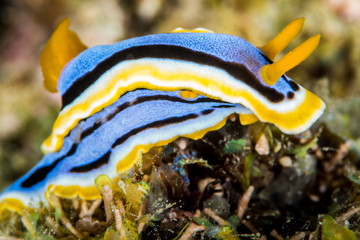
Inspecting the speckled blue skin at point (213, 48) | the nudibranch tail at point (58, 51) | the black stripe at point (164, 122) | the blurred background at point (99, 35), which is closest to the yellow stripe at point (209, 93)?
the speckled blue skin at point (213, 48)

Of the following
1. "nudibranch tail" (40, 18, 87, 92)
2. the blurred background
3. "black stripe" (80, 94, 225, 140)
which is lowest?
"black stripe" (80, 94, 225, 140)

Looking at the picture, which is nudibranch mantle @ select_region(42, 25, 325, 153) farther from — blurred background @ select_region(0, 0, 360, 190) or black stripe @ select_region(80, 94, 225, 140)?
blurred background @ select_region(0, 0, 360, 190)

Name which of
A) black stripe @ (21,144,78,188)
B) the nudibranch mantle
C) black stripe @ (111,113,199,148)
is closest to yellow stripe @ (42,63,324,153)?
the nudibranch mantle

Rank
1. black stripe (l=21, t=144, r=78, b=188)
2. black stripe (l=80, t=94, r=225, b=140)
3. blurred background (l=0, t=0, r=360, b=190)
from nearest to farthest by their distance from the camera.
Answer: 1. black stripe (l=80, t=94, r=225, b=140)
2. black stripe (l=21, t=144, r=78, b=188)
3. blurred background (l=0, t=0, r=360, b=190)

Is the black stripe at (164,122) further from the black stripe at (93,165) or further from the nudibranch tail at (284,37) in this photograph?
the nudibranch tail at (284,37)

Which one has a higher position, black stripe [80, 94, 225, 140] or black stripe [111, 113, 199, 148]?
black stripe [80, 94, 225, 140]

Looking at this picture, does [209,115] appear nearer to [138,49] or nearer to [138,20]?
[138,49]
